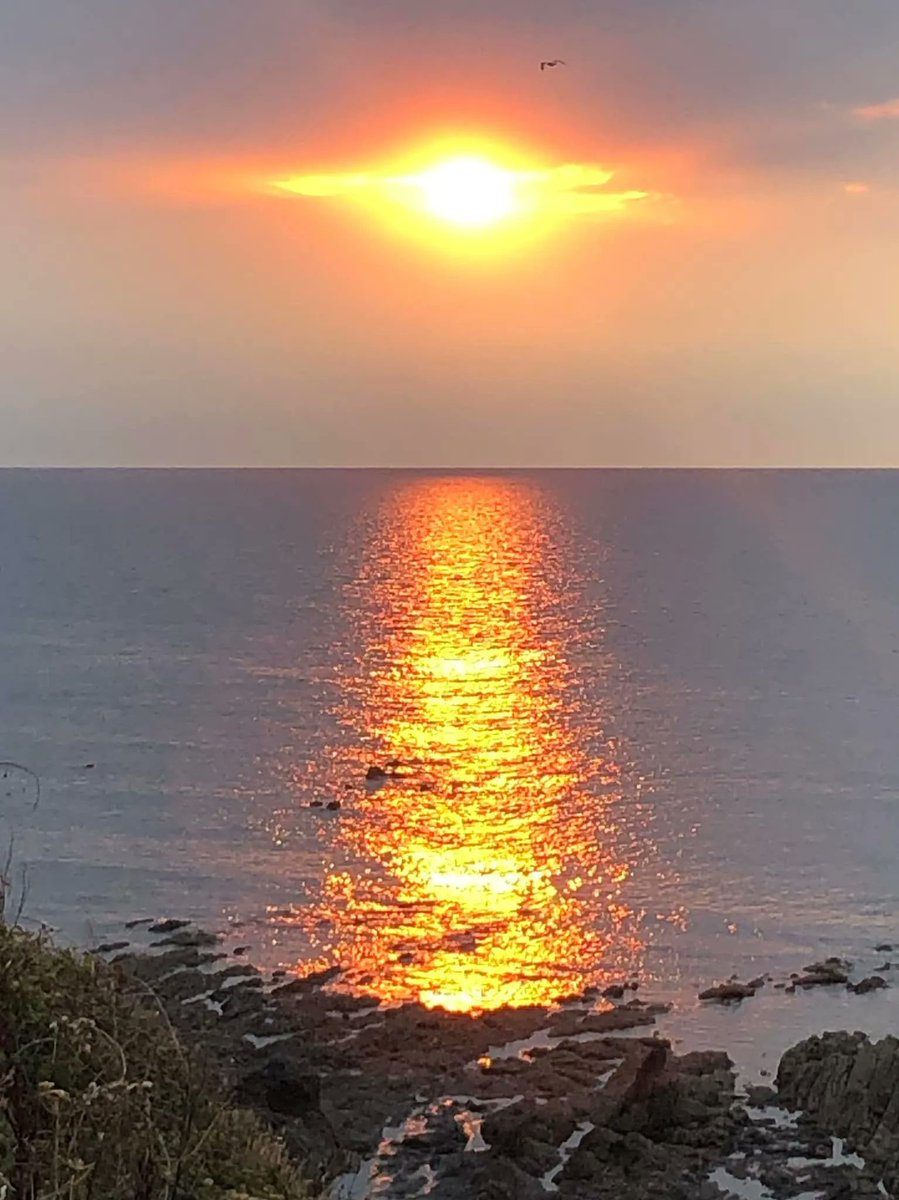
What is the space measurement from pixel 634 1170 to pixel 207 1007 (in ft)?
31.0

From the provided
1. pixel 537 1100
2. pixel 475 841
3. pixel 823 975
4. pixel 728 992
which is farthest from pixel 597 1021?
pixel 475 841

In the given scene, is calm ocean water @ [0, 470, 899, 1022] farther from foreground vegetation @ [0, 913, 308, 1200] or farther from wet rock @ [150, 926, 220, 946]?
foreground vegetation @ [0, 913, 308, 1200]

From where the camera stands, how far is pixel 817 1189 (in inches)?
700

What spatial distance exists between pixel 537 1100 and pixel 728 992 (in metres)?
6.66

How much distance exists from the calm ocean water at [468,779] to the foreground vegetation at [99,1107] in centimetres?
1692

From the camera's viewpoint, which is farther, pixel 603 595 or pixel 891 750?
pixel 603 595

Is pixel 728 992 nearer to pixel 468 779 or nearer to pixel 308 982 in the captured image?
pixel 308 982

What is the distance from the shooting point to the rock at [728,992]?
2562 cm

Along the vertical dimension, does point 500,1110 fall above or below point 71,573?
below

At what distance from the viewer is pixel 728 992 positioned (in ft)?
84.8

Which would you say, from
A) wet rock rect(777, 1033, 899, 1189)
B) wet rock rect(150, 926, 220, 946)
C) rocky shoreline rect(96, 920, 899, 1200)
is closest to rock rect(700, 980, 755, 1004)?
rocky shoreline rect(96, 920, 899, 1200)

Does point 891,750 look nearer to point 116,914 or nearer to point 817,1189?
point 116,914

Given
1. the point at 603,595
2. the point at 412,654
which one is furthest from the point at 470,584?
the point at 412,654

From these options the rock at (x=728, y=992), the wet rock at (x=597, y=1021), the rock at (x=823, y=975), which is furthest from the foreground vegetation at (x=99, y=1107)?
the rock at (x=823, y=975)
